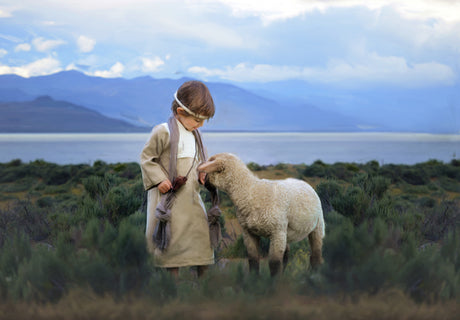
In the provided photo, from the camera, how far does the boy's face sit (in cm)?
455

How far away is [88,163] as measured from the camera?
92.4 ft

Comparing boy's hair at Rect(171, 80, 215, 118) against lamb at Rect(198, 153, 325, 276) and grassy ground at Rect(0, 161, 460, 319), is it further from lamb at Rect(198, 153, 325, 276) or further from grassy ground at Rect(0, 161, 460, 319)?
grassy ground at Rect(0, 161, 460, 319)

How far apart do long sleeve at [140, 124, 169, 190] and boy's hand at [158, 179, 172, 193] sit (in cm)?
3

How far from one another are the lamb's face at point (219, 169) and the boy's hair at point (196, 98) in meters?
0.52

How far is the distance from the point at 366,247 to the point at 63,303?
2335 millimetres

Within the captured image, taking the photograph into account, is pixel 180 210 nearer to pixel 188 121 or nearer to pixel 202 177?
pixel 202 177

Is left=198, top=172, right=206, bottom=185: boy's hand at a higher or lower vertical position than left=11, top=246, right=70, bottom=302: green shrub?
higher

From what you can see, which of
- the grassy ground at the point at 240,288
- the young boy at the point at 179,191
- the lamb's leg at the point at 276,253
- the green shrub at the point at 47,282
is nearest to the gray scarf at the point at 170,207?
the young boy at the point at 179,191

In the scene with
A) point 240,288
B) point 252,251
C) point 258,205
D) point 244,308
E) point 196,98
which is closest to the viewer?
point 244,308

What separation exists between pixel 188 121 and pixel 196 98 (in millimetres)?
290

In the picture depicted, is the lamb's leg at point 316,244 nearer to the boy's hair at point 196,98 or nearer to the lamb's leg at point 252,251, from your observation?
the lamb's leg at point 252,251

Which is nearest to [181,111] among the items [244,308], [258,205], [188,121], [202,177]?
[188,121]

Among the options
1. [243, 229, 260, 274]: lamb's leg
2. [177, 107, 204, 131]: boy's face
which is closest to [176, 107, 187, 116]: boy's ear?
[177, 107, 204, 131]: boy's face

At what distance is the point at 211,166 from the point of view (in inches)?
161
